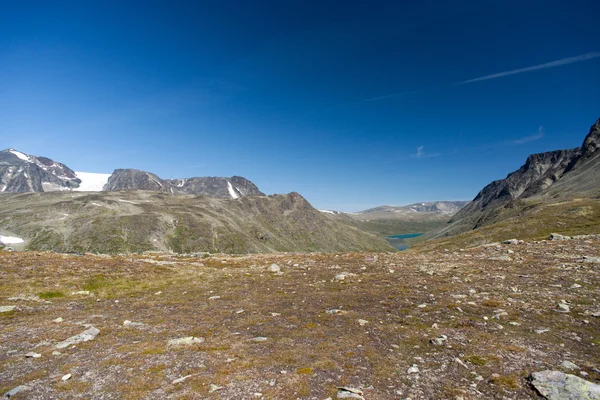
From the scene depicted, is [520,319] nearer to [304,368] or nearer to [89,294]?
[304,368]

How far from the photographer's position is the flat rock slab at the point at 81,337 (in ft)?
41.6

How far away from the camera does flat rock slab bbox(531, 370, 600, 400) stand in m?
7.90

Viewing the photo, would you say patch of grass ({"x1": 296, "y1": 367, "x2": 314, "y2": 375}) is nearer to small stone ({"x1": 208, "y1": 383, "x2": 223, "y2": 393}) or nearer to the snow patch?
small stone ({"x1": 208, "y1": 383, "x2": 223, "y2": 393})

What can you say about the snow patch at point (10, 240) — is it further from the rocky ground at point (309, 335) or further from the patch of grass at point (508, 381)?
the patch of grass at point (508, 381)

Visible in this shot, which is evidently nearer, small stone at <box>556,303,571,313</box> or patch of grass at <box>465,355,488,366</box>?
patch of grass at <box>465,355,488,366</box>

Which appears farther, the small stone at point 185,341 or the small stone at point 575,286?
the small stone at point 575,286

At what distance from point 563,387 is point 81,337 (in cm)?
1844

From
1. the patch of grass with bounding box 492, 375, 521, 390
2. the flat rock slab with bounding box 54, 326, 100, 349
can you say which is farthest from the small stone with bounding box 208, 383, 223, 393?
the patch of grass with bounding box 492, 375, 521, 390

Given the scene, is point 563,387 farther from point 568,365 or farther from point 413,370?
point 413,370

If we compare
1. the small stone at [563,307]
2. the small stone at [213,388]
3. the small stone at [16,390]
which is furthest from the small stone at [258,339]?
the small stone at [563,307]

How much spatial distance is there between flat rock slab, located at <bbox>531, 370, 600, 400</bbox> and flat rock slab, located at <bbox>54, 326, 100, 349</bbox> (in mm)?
17559

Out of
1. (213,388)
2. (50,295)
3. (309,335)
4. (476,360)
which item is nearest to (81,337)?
(213,388)

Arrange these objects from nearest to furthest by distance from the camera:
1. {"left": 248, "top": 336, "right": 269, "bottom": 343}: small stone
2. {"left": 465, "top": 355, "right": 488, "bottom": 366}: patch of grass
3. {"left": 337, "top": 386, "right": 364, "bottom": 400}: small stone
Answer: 1. {"left": 337, "top": 386, "right": 364, "bottom": 400}: small stone
2. {"left": 465, "top": 355, "right": 488, "bottom": 366}: patch of grass
3. {"left": 248, "top": 336, "right": 269, "bottom": 343}: small stone

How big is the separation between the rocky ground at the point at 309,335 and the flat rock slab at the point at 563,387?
13.3 inches
